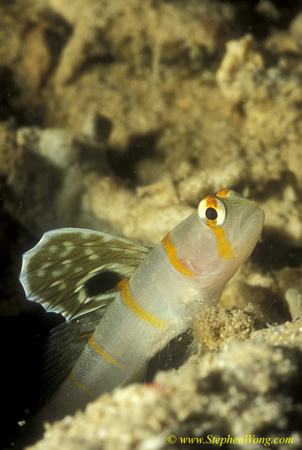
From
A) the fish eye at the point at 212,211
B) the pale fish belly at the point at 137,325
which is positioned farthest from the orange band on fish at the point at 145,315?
the fish eye at the point at 212,211

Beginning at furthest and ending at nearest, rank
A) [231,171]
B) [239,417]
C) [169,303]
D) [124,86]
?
[124,86] < [231,171] < [169,303] < [239,417]

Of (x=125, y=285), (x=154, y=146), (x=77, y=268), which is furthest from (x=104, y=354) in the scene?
(x=154, y=146)

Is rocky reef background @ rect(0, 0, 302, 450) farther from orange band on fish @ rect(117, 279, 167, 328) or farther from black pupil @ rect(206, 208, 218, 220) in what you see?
black pupil @ rect(206, 208, 218, 220)

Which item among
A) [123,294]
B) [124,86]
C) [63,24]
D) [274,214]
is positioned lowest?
[274,214]

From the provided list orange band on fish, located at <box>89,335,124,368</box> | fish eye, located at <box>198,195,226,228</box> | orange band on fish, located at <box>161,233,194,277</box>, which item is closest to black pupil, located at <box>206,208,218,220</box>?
fish eye, located at <box>198,195,226,228</box>

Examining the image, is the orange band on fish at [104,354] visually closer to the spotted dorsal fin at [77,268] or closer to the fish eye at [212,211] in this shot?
the spotted dorsal fin at [77,268]

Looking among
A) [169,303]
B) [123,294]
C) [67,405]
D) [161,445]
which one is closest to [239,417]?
[161,445]

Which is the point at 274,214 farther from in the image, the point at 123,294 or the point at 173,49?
the point at 173,49
